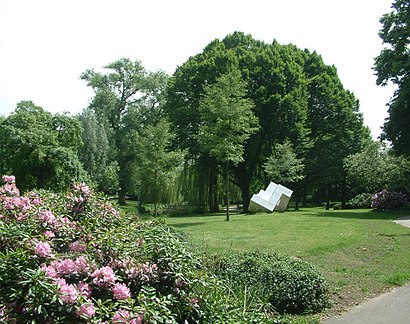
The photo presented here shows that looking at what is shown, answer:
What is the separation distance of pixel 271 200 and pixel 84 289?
1124 inches

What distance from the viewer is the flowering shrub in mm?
30562

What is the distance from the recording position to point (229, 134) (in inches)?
A: 882

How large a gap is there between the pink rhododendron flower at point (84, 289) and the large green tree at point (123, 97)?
43717mm

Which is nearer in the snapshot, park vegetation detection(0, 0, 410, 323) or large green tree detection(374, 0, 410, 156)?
park vegetation detection(0, 0, 410, 323)

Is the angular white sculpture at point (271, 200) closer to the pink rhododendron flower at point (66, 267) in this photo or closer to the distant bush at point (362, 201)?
the distant bush at point (362, 201)

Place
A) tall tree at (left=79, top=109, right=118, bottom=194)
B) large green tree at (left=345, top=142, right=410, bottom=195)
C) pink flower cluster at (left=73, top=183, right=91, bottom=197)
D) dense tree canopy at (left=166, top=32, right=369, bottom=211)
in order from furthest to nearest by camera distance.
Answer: tall tree at (left=79, top=109, right=118, bottom=194) < dense tree canopy at (left=166, top=32, right=369, bottom=211) < large green tree at (left=345, top=142, right=410, bottom=195) < pink flower cluster at (left=73, top=183, right=91, bottom=197)

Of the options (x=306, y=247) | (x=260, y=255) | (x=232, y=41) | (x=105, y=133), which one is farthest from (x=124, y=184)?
(x=260, y=255)

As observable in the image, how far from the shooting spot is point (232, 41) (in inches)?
1515

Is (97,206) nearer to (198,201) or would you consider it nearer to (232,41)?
(198,201)

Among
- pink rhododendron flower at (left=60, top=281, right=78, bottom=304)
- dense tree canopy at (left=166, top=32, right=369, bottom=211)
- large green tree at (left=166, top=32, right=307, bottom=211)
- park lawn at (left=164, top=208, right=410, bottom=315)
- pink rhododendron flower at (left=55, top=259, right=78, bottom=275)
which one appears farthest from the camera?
dense tree canopy at (left=166, top=32, right=369, bottom=211)

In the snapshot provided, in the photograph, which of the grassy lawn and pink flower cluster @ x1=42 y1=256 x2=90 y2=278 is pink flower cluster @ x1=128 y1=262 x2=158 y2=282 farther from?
the grassy lawn

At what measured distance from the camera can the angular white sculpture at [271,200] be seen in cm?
3080

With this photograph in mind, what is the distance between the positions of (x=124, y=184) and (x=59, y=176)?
2526 centimetres

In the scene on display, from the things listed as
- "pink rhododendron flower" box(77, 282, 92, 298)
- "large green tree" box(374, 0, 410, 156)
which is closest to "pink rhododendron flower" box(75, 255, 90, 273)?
"pink rhododendron flower" box(77, 282, 92, 298)
